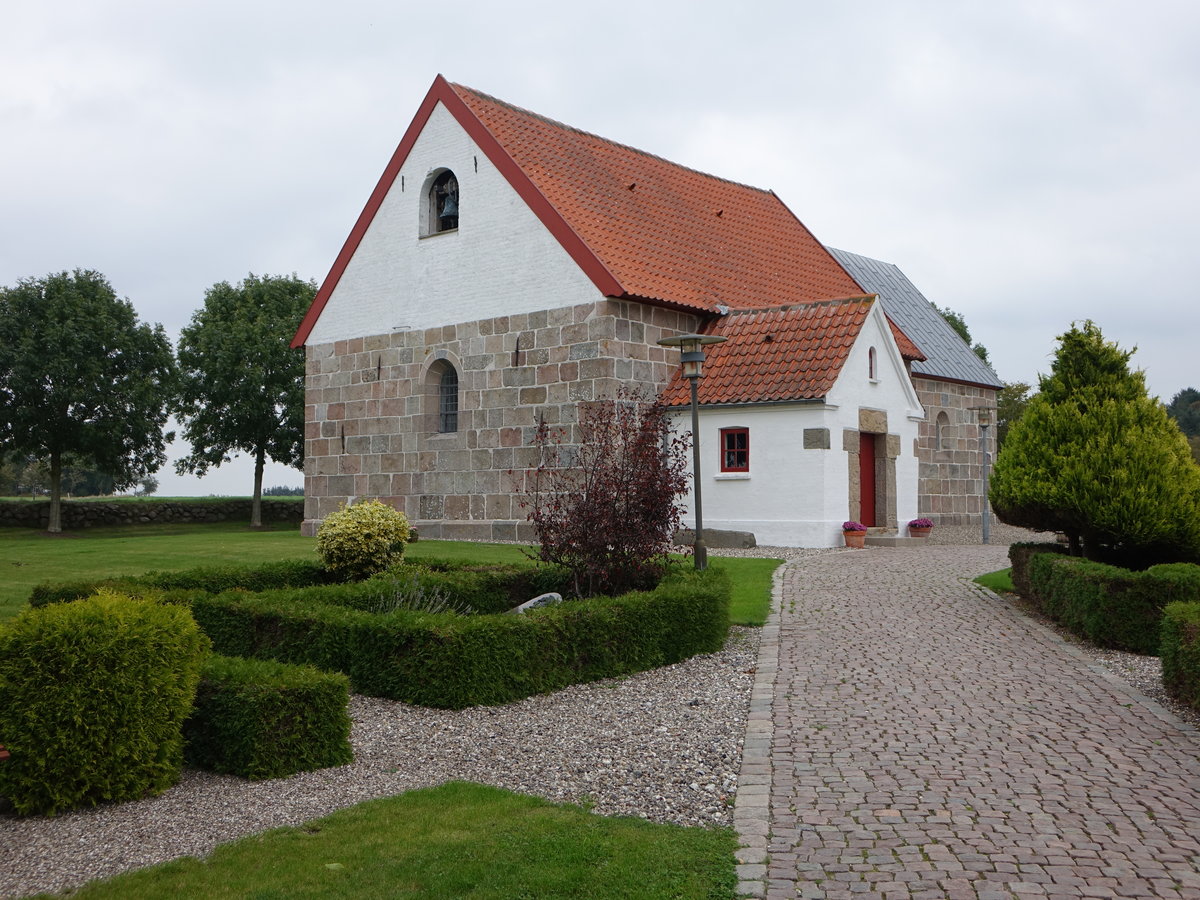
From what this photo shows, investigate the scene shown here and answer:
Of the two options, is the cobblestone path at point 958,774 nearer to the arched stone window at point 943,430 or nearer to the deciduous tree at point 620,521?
the deciduous tree at point 620,521

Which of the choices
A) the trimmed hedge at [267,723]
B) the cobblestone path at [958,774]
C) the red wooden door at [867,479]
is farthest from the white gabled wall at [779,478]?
the trimmed hedge at [267,723]

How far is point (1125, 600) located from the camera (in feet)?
33.1

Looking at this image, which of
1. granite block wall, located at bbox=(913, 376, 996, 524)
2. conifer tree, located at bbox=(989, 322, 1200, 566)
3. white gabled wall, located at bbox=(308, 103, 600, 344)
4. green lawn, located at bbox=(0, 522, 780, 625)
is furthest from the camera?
granite block wall, located at bbox=(913, 376, 996, 524)

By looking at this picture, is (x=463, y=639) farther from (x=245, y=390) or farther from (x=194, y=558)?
(x=245, y=390)

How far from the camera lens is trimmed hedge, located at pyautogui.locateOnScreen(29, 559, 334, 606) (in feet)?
33.3

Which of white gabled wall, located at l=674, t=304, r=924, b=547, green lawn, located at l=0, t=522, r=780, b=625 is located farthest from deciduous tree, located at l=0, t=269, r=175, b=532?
white gabled wall, located at l=674, t=304, r=924, b=547

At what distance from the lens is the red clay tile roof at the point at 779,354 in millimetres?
18812

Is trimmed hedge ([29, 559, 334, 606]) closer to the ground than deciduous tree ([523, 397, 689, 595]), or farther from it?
closer to the ground

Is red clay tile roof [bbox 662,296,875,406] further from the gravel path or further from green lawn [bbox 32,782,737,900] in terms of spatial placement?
green lawn [bbox 32,782,737,900]

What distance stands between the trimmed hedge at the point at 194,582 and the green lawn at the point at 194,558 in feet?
2.66

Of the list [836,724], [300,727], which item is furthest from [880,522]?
[300,727]

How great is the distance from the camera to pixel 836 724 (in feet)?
24.2

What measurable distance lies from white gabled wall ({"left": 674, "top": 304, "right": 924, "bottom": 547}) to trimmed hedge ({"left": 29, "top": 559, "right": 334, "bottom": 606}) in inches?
331

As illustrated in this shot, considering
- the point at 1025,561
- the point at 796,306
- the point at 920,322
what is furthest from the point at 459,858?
the point at 920,322
